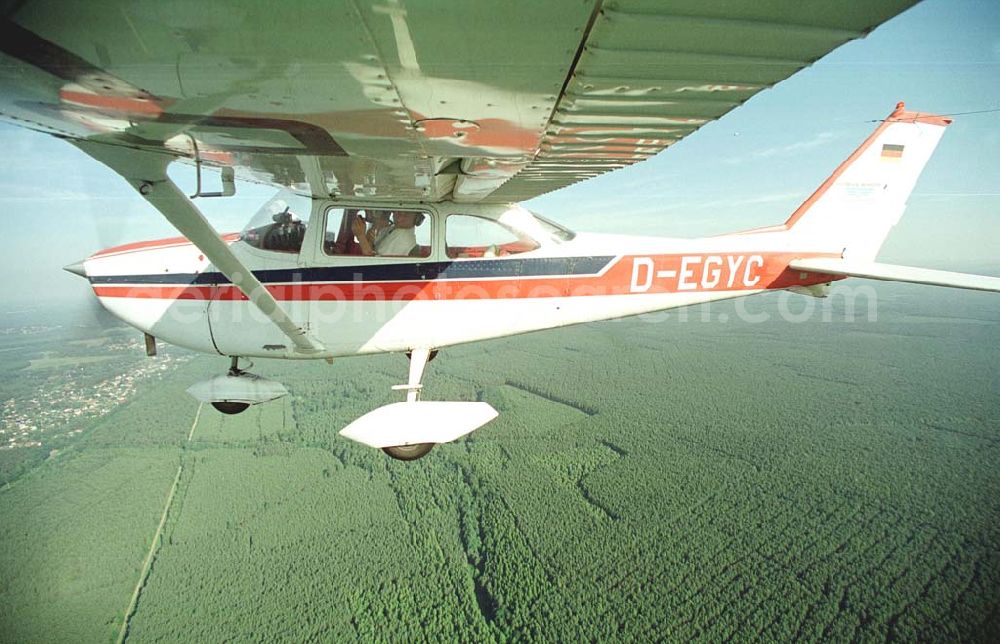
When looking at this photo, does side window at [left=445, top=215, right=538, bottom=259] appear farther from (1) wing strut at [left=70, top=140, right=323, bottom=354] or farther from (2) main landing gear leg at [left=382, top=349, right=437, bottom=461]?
(1) wing strut at [left=70, top=140, right=323, bottom=354]

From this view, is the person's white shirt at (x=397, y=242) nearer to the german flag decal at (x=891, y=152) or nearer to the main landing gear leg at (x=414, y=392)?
the main landing gear leg at (x=414, y=392)

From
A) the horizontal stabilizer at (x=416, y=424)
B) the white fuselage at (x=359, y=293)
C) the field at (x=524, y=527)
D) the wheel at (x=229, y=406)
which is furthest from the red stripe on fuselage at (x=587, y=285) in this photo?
the field at (x=524, y=527)

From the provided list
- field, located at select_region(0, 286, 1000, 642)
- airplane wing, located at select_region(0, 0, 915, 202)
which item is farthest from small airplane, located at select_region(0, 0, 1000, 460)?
field, located at select_region(0, 286, 1000, 642)

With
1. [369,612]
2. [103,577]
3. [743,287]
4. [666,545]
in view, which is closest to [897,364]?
[666,545]

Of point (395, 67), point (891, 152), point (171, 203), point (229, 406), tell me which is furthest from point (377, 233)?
point (891, 152)

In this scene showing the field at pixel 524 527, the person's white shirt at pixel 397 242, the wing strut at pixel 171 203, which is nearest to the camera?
the wing strut at pixel 171 203

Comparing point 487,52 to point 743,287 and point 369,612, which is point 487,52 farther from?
point 369,612
